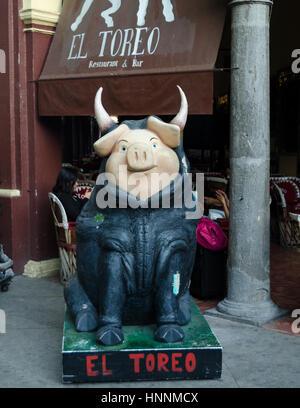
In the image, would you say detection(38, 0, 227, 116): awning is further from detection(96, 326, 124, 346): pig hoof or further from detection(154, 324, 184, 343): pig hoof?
detection(96, 326, 124, 346): pig hoof

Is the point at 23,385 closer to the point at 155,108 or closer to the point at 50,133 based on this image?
the point at 155,108

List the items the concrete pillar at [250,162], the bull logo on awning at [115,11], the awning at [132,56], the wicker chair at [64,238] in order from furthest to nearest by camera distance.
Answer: the wicker chair at [64,238] → the bull logo on awning at [115,11] → the awning at [132,56] → the concrete pillar at [250,162]

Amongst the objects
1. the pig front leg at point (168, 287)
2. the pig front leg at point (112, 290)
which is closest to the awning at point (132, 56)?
the pig front leg at point (168, 287)

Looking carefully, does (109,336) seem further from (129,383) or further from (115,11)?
(115,11)

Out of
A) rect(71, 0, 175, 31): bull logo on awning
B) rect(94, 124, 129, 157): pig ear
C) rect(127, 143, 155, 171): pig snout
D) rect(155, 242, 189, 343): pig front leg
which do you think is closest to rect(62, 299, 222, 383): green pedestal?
rect(155, 242, 189, 343): pig front leg

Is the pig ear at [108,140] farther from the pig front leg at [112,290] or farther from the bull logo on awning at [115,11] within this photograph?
the bull logo on awning at [115,11]

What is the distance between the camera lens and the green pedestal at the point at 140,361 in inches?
152

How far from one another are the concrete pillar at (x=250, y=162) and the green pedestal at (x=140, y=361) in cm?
143

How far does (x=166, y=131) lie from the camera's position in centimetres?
412

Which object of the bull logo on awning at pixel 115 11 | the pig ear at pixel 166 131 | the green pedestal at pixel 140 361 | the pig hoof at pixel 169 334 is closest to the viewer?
the green pedestal at pixel 140 361

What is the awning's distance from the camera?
221 inches

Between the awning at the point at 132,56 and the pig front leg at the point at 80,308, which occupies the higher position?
the awning at the point at 132,56

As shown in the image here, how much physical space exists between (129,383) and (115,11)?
14.0 feet

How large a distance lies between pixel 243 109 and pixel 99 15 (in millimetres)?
2389
